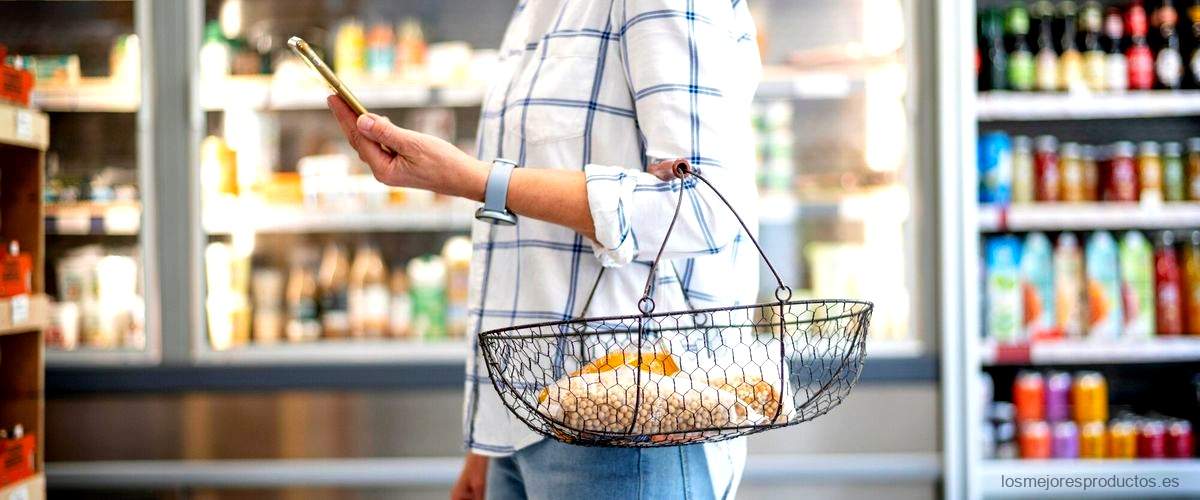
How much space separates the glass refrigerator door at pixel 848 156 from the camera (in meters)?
2.54

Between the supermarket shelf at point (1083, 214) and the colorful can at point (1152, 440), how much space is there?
549 mm

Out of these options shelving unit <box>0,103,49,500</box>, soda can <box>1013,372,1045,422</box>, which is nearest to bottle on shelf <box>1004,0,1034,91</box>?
soda can <box>1013,372,1045,422</box>

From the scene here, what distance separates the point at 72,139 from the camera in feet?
9.57

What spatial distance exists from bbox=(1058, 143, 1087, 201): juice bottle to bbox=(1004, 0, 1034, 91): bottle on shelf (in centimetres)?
21

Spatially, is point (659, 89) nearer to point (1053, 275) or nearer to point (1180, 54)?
point (1053, 275)

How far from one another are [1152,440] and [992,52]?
3.67 feet

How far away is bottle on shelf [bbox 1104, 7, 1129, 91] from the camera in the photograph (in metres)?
2.62

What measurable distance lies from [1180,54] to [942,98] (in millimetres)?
796

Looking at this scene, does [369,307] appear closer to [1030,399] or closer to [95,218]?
[95,218]

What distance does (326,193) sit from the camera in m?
2.84

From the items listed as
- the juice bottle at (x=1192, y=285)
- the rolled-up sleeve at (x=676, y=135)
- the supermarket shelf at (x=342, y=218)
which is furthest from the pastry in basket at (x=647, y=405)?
the juice bottle at (x=1192, y=285)

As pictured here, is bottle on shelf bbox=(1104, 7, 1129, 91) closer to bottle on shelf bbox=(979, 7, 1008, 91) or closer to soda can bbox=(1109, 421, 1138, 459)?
bottle on shelf bbox=(979, 7, 1008, 91)

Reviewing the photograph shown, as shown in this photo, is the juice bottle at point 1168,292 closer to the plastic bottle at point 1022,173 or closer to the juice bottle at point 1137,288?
the juice bottle at point 1137,288

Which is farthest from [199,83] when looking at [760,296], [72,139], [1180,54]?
[1180,54]
